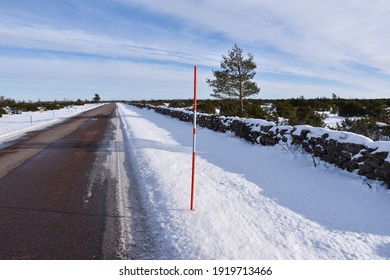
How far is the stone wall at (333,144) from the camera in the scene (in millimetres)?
6254

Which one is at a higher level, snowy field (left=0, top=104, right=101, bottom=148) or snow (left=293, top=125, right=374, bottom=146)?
snow (left=293, top=125, right=374, bottom=146)

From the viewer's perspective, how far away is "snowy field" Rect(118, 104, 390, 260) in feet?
12.8

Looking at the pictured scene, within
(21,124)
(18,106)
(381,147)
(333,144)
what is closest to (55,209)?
(381,147)

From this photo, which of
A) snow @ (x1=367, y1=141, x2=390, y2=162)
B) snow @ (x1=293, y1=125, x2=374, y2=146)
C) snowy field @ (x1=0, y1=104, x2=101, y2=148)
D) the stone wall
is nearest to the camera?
snow @ (x1=367, y1=141, x2=390, y2=162)

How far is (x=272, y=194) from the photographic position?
6.00 meters

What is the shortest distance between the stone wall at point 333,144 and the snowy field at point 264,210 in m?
0.26

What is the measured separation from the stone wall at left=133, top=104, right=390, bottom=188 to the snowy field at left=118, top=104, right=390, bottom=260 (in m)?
0.26

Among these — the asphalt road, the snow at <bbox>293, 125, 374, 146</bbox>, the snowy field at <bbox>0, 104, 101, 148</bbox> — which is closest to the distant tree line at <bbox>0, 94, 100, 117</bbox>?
the snowy field at <bbox>0, 104, 101, 148</bbox>

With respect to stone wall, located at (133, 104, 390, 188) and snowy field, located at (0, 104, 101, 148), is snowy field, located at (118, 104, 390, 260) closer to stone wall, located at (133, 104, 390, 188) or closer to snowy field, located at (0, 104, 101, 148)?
stone wall, located at (133, 104, 390, 188)

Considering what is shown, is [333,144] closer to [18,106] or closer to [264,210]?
[264,210]

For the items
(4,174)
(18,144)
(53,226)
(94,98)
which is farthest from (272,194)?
(94,98)

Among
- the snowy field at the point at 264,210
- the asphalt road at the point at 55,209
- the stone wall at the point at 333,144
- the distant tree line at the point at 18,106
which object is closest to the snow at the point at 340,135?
the stone wall at the point at 333,144
